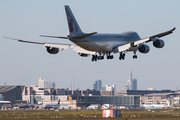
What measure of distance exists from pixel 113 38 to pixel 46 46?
48.4ft

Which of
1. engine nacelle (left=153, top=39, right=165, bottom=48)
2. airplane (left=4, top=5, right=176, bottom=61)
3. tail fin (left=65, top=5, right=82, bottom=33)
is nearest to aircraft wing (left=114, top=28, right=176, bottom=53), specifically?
airplane (left=4, top=5, right=176, bottom=61)

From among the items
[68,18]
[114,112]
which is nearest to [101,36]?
[68,18]

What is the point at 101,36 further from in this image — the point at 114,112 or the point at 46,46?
the point at 114,112

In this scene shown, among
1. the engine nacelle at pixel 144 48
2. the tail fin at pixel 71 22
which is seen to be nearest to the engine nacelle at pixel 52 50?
the tail fin at pixel 71 22

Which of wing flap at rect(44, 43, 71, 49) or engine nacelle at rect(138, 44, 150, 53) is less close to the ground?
wing flap at rect(44, 43, 71, 49)

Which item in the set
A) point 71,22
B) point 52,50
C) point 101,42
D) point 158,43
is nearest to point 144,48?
point 158,43

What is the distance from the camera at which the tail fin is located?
68488mm

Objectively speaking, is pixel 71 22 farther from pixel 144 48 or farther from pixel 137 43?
pixel 144 48

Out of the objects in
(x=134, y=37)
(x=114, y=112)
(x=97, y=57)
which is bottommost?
(x=114, y=112)

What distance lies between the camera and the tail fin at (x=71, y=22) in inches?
2696

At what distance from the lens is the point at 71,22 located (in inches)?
2734

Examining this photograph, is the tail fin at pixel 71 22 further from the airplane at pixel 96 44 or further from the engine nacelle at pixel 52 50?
the engine nacelle at pixel 52 50

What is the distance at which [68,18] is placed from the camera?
68875 mm

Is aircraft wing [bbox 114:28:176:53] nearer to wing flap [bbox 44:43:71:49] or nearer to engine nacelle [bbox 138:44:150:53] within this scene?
engine nacelle [bbox 138:44:150:53]
